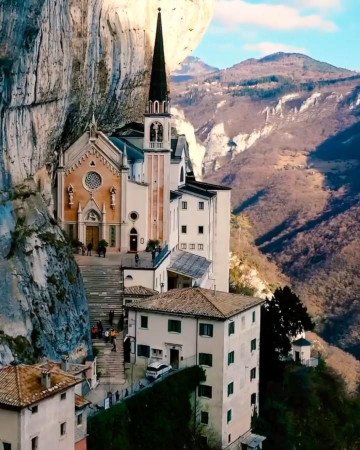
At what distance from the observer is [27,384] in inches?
1126

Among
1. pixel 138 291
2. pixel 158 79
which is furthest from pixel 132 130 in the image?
pixel 138 291

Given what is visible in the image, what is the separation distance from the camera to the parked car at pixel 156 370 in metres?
38.0

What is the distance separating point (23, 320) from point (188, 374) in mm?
7827

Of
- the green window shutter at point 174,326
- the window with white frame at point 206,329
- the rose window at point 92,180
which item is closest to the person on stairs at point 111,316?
the green window shutter at point 174,326

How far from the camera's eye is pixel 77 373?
34.1 metres

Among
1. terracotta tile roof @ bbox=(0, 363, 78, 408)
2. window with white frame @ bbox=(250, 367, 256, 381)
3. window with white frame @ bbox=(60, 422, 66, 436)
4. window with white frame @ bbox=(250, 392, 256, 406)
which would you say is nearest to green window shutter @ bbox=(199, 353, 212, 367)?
window with white frame @ bbox=(250, 367, 256, 381)

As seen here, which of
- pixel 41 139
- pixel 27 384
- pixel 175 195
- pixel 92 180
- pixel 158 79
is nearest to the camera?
pixel 27 384

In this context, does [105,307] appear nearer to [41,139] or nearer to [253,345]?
[253,345]

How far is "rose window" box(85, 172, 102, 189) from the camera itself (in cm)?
5019

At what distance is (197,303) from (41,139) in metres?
9.45

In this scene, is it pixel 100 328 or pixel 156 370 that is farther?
A: pixel 100 328

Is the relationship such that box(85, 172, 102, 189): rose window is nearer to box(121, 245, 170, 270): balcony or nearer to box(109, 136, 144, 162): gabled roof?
box(109, 136, 144, 162): gabled roof

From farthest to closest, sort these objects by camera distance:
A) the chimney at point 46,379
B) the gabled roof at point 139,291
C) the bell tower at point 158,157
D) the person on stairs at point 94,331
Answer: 1. the bell tower at point 158,157
2. the gabled roof at point 139,291
3. the person on stairs at point 94,331
4. the chimney at point 46,379

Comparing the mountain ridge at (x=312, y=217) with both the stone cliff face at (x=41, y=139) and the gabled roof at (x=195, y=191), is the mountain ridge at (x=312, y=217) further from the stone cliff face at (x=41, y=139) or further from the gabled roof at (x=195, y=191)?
the stone cliff face at (x=41, y=139)
